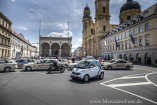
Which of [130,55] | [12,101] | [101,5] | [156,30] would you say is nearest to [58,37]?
[101,5]

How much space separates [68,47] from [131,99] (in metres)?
64.5

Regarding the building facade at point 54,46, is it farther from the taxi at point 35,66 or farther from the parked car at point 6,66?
the parked car at point 6,66

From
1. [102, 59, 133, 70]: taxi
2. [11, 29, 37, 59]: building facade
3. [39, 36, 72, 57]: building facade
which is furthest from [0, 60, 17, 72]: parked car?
[39, 36, 72, 57]: building facade

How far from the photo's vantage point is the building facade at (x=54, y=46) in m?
65.8

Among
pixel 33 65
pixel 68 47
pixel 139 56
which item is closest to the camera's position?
pixel 33 65

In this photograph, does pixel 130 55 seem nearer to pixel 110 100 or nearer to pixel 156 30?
pixel 156 30

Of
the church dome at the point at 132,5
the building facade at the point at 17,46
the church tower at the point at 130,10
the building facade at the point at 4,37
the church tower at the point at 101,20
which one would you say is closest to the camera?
the building facade at the point at 4,37

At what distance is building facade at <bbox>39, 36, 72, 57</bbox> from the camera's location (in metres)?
65.8

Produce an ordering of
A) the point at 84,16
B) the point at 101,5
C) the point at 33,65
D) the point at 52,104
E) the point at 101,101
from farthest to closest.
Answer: the point at 84,16
the point at 101,5
the point at 33,65
the point at 101,101
the point at 52,104

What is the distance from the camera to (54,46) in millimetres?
69375

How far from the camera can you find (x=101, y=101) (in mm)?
4160

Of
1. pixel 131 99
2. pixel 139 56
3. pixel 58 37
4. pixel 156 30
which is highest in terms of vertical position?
pixel 58 37

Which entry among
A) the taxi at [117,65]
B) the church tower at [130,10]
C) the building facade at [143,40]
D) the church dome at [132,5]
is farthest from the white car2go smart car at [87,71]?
the church dome at [132,5]

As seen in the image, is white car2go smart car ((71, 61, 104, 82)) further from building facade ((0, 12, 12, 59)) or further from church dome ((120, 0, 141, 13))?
church dome ((120, 0, 141, 13))
